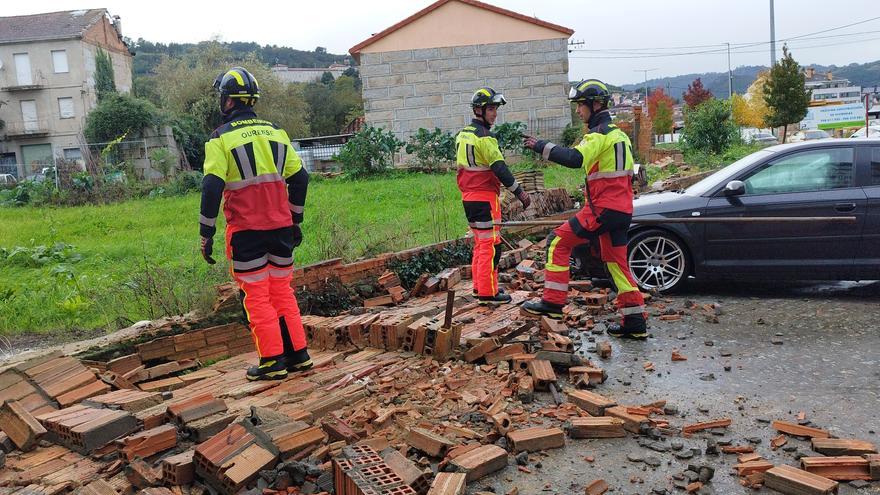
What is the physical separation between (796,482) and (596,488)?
3.25ft

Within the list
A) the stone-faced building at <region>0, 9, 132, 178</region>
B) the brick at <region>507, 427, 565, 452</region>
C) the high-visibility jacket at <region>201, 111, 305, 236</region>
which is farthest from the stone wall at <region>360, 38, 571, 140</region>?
the stone-faced building at <region>0, 9, 132, 178</region>

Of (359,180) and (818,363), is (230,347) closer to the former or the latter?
(818,363)

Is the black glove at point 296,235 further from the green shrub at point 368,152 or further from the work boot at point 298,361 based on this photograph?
the green shrub at point 368,152

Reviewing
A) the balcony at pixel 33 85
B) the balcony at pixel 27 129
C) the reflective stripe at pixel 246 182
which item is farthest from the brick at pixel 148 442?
the balcony at pixel 33 85

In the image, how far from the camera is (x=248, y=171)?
213 inches

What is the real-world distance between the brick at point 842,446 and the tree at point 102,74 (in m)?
52.9

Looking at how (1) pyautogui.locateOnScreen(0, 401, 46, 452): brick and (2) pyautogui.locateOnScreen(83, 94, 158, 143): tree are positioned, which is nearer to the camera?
(1) pyautogui.locateOnScreen(0, 401, 46, 452): brick

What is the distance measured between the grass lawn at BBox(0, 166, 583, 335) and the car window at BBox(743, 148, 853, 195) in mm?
4068

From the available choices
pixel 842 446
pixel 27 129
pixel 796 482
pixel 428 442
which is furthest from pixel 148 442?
pixel 27 129

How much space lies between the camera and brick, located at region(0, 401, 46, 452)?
4359mm

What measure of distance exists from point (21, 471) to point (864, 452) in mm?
4730

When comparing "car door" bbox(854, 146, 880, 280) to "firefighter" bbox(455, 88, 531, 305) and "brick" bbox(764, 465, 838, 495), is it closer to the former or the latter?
"firefighter" bbox(455, 88, 531, 305)

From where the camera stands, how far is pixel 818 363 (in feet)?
18.4

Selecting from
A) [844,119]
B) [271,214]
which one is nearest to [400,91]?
[271,214]
